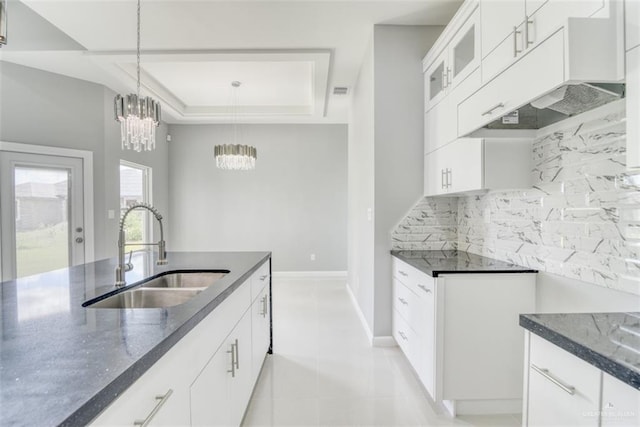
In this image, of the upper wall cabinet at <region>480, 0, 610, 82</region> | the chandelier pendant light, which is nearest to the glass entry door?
the chandelier pendant light

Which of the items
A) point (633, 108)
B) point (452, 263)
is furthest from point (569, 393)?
point (452, 263)

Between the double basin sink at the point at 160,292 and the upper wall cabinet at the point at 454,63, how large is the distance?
6.51 ft

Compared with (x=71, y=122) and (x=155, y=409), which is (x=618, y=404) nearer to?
(x=155, y=409)

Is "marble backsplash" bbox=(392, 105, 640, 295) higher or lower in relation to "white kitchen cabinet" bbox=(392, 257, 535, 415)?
higher

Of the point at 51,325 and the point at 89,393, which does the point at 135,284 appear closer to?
the point at 51,325

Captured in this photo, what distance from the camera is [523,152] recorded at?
6.31 feet

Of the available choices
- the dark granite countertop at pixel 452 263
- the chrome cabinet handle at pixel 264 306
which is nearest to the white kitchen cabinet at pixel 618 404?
the dark granite countertop at pixel 452 263

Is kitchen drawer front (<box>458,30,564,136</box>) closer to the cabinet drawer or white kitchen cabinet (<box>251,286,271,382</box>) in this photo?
the cabinet drawer

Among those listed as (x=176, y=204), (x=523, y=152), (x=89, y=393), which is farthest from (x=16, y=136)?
(x=523, y=152)

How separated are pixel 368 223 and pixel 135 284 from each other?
2117 mm

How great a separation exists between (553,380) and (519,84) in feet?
3.90

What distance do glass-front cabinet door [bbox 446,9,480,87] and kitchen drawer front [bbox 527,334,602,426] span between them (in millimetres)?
1559

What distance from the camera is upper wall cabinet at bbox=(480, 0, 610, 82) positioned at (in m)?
1.17

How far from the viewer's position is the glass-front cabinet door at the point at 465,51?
183 cm
